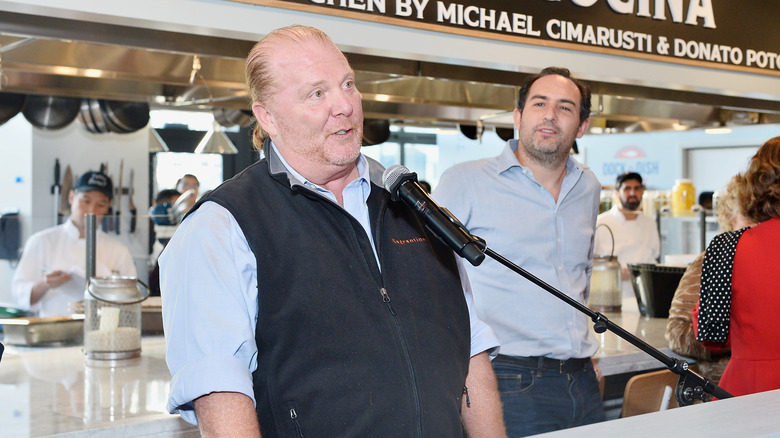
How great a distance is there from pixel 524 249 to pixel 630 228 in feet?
12.7

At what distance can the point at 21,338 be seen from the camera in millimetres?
3311

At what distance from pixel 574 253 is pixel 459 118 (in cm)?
265

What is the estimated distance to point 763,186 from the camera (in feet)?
7.99

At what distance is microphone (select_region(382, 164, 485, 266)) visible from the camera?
1292mm

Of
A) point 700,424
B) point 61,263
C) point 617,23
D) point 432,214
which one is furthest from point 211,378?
point 61,263

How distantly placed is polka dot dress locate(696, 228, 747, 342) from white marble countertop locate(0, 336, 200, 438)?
1419 millimetres

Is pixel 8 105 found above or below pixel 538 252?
above

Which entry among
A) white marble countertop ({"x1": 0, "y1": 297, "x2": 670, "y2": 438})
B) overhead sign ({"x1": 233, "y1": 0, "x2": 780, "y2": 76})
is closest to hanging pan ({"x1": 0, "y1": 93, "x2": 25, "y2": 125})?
white marble countertop ({"x1": 0, "y1": 297, "x2": 670, "y2": 438})

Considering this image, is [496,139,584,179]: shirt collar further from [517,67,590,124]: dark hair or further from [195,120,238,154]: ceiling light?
[195,120,238,154]: ceiling light

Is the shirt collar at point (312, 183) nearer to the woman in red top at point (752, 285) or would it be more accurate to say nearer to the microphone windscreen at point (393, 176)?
the microphone windscreen at point (393, 176)

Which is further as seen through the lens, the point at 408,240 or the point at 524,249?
the point at 524,249

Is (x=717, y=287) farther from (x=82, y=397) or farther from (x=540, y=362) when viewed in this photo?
(x=82, y=397)

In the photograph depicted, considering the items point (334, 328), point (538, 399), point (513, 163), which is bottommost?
point (538, 399)

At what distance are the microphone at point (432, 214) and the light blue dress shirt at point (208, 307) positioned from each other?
20 cm
